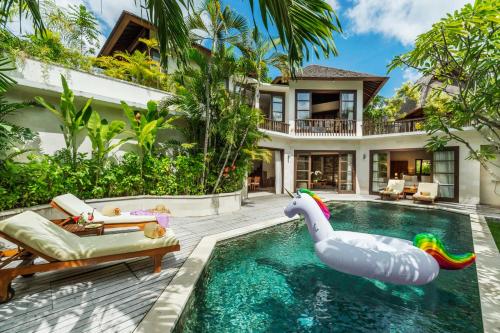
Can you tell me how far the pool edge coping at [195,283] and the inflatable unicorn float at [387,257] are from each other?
612mm

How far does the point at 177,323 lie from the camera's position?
8.55ft

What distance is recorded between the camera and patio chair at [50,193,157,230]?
5191 millimetres

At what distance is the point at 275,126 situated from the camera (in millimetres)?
14031

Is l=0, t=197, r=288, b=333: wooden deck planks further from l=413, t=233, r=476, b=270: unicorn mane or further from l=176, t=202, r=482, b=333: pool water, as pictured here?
l=413, t=233, r=476, b=270: unicorn mane

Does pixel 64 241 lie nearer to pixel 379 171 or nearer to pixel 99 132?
pixel 99 132

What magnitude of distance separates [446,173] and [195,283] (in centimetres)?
1466

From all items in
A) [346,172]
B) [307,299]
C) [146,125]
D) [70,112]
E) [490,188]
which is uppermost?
[70,112]

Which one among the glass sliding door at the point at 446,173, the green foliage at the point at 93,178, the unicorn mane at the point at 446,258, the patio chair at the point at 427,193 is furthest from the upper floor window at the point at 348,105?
A: the unicorn mane at the point at 446,258

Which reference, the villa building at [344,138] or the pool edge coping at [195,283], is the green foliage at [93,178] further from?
the villa building at [344,138]

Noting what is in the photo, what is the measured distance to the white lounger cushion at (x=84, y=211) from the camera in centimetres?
520

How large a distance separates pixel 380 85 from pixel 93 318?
55.4 ft

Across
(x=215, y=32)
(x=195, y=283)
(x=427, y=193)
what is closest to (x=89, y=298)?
(x=195, y=283)

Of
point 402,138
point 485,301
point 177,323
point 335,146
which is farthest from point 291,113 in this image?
point 177,323

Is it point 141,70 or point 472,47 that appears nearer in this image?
point 472,47
